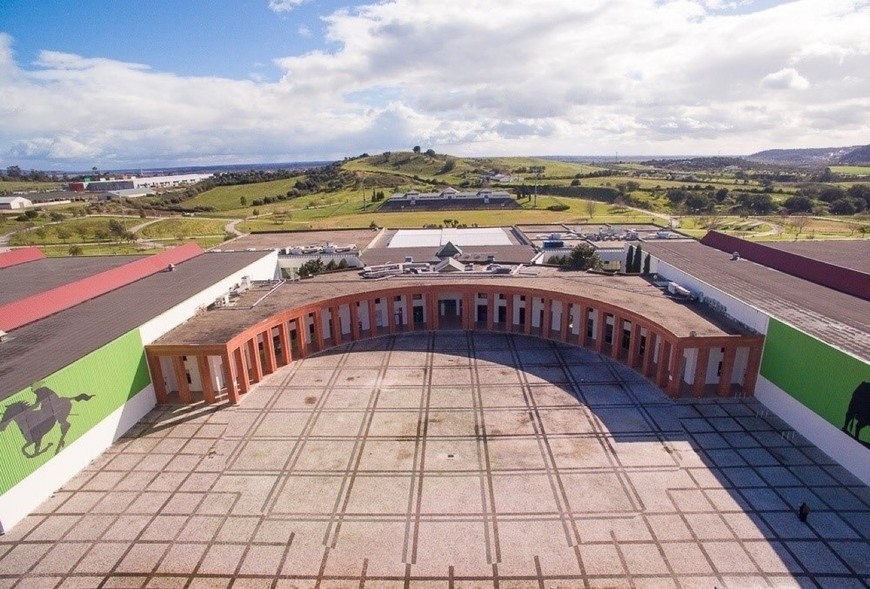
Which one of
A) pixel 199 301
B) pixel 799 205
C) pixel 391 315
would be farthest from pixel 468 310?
pixel 799 205

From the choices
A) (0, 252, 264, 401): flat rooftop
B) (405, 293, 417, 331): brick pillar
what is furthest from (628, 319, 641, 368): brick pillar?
(0, 252, 264, 401): flat rooftop

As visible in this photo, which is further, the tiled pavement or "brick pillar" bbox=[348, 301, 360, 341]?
"brick pillar" bbox=[348, 301, 360, 341]

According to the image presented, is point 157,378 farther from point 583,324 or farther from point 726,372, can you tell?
point 726,372

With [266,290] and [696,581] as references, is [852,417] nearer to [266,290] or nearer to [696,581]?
[696,581]

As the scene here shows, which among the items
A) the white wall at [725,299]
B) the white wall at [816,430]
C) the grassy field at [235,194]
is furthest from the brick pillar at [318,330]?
the grassy field at [235,194]

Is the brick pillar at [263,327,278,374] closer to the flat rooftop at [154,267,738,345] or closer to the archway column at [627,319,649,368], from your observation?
the flat rooftop at [154,267,738,345]

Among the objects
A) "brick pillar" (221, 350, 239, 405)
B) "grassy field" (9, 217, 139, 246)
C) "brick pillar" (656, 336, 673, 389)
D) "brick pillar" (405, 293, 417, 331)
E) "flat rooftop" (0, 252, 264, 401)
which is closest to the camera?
"flat rooftop" (0, 252, 264, 401)

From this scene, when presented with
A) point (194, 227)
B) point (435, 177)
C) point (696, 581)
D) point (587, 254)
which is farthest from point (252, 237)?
point (435, 177)
